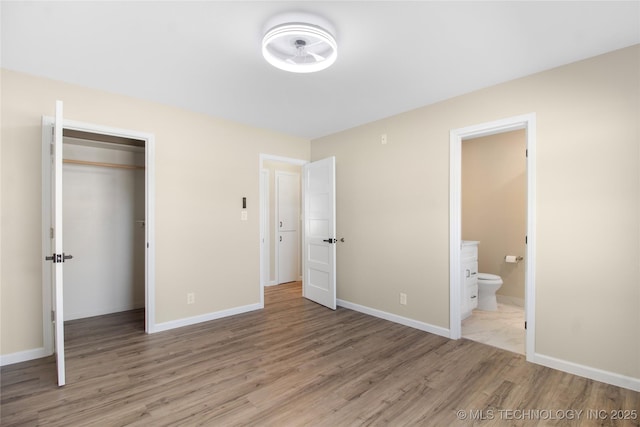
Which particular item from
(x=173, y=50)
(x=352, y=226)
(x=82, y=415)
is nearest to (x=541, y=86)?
(x=352, y=226)

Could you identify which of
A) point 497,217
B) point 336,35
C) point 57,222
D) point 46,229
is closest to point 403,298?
point 497,217

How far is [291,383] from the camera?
2.30 meters

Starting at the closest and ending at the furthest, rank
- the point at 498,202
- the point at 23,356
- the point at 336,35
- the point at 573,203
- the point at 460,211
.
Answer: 1. the point at 336,35
2. the point at 573,203
3. the point at 23,356
4. the point at 460,211
5. the point at 498,202

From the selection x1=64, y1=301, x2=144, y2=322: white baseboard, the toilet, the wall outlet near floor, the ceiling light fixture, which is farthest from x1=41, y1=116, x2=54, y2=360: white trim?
the toilet

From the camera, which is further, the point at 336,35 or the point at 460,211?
the point at 460,211

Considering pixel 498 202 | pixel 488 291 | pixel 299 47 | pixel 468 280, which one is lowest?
pixel 488 291

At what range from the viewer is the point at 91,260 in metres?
3.88

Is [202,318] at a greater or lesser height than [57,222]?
lesser

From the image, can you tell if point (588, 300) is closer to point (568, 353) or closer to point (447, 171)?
point (568, 353)

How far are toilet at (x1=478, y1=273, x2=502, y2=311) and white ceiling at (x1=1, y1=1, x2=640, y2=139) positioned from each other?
2.44m

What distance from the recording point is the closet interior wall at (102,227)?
3742 millimetres

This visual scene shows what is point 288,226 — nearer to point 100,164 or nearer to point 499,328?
point 100,164

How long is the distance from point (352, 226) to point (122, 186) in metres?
3.21

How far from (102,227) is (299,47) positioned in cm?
355
